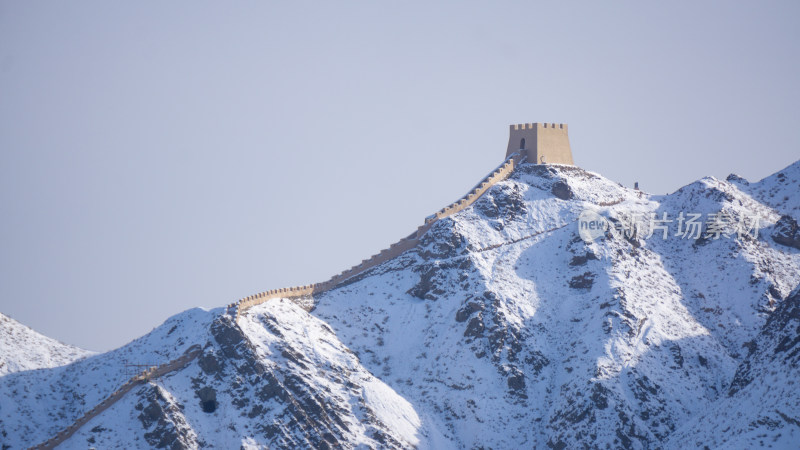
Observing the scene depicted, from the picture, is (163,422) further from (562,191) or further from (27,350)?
(562,191)

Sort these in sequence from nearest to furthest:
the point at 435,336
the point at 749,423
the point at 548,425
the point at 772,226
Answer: the point at 749,423 → the point at 548,425 → the point at 435,336 → the point at 772,226

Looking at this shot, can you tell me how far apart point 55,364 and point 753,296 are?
7082 centimetres

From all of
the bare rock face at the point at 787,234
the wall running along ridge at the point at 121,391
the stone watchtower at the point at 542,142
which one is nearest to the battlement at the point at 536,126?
the stone watchtower at the point at 542,142

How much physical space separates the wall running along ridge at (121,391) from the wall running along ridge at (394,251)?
590 cm

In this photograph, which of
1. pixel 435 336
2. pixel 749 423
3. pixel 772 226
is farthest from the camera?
pixel 772 226

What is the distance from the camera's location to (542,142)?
169 m

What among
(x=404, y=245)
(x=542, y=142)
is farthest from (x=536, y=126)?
(x=404, y=245)

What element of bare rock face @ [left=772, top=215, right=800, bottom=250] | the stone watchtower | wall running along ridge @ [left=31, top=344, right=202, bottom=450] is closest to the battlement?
the stone watchtower

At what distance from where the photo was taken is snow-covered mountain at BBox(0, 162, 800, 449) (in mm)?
129000

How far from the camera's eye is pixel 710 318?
487 feet

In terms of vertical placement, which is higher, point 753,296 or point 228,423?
point 228,423

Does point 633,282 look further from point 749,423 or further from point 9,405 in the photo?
point 9,405

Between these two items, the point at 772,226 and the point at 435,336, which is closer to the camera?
the point at 435,336

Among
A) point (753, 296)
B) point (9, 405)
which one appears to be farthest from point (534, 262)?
point (9, 405)
